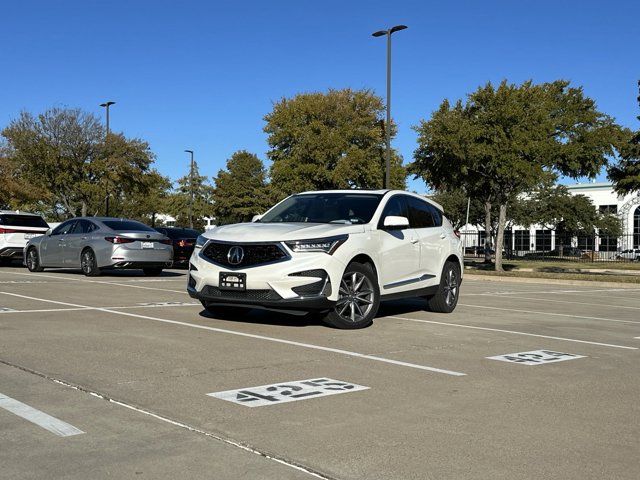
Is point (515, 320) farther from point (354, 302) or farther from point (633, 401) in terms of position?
point (633, 401)

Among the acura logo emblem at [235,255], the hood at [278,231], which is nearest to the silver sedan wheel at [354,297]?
the hood at [278,231]

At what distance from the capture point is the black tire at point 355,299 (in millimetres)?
9047

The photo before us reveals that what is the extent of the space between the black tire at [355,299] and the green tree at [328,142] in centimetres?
3753

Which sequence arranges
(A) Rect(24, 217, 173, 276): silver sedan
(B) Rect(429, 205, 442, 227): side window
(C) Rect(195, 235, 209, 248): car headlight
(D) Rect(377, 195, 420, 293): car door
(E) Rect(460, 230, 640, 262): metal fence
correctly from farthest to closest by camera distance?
(E) Rect(460, 230, 640, 262): metal fence
(A) Rect(24, 217, 173, 276): silver sedan
(B) Rect(429, 205, 442, 227): side window
(D) Rect(377, 195, 420, 293): car door
(C) Rect(195, 235, 209, 248): car headlight

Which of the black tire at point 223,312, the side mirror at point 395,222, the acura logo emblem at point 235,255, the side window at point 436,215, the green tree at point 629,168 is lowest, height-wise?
the black tire at point 223,312

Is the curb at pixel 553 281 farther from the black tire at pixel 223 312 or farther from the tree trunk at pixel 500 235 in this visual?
the black tire at pixel 223 312

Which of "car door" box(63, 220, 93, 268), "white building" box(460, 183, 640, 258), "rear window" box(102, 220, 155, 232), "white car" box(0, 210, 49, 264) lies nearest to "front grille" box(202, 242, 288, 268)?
"rear window" box(102, 220, 155, 232)

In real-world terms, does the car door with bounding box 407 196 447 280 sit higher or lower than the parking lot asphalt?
higher

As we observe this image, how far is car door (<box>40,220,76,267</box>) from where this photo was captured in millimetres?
19109

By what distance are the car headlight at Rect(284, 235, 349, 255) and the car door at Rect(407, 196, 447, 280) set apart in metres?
2.30

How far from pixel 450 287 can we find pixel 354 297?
3037 millimetres

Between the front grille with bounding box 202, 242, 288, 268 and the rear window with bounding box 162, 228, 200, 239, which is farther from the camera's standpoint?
the rear window with bounding box 162, 228, 200, 239

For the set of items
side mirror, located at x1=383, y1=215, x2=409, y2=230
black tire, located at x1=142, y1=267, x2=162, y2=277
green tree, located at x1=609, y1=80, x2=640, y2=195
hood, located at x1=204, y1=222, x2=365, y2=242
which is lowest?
black tire, located at x1=142, y1=267, x2=162, y2=277

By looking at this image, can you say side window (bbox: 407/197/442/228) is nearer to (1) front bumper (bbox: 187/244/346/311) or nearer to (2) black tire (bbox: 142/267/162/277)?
(1) front bumper (bbox: 187/244/346/311)
